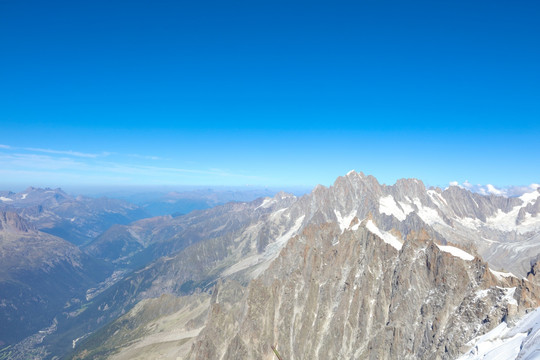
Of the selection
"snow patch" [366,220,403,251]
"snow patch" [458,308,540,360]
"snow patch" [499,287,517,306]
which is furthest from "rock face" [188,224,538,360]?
"snow patch" [458,308,540,360]

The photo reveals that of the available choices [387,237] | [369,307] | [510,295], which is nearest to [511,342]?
[510,295]

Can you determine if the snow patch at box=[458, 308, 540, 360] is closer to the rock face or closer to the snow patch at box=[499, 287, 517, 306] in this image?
the rock face

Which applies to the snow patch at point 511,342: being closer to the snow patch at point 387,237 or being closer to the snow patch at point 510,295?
the snow patch at point 510,295

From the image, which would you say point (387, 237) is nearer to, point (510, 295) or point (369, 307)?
point (369, 307)

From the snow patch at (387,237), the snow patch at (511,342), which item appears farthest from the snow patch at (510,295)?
the snow patch at (387,237)

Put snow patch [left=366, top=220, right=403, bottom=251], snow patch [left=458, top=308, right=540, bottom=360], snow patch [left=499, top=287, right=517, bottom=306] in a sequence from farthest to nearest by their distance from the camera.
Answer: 1. snow patch [left=366, top=220, right=403, bottom=251]
2. snow patch [left=499, top=287, right=517, bottom=306]
3. snow patch [left=458, top=308, right=540, bottom=360]

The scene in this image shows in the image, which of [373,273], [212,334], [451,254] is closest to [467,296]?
[451,254]

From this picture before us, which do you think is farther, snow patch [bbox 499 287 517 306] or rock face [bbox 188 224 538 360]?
rock face [bbox 188 224 538 360]

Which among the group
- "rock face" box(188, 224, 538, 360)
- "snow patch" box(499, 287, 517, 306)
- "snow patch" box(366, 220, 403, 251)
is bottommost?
"rock face" box(188, 224, 538, 360)

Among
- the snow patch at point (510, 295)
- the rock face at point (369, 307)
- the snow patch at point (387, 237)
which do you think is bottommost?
the rock face at point (369, 307)
